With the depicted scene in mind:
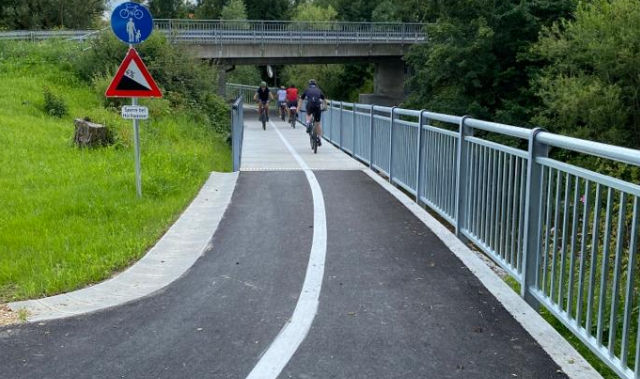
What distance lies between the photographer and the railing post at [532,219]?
4785 mm

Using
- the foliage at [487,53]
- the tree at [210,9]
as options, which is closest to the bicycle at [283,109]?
the foliage at [487,53]

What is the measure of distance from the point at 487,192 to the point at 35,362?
4.09m

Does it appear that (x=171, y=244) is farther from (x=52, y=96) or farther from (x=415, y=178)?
(x=52, y=96)

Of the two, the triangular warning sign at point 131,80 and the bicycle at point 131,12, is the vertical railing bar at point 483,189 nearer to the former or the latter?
the triangular warning sign at point 131,80

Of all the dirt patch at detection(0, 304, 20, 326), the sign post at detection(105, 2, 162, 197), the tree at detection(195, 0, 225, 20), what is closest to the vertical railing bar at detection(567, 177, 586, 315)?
the dirt patch at detection(0, 304, 20, 326)

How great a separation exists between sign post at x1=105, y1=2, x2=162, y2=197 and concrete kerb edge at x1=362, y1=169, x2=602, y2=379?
4.26 m

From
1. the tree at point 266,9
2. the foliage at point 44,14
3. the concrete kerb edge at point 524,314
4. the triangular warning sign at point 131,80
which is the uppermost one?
the tree at point 266,9

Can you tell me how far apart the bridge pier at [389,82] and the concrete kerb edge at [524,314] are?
52.5m

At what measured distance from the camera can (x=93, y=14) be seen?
69.3m

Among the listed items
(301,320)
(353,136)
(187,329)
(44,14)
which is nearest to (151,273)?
(187,329)

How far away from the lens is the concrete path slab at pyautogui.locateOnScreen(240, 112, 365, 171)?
45.3 feet

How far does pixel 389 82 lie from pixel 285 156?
45.5 meters

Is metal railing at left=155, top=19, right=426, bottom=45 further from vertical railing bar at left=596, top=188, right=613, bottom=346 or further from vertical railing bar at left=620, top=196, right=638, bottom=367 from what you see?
vertical railing bar at left=620, top=196, right=638, bottom=367

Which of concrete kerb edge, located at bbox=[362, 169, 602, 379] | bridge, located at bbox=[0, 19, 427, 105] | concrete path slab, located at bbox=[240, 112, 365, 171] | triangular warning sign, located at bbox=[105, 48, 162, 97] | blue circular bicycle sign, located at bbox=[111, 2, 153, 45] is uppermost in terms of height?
bridge, located at bbox=[0, 19, 427, 105]
